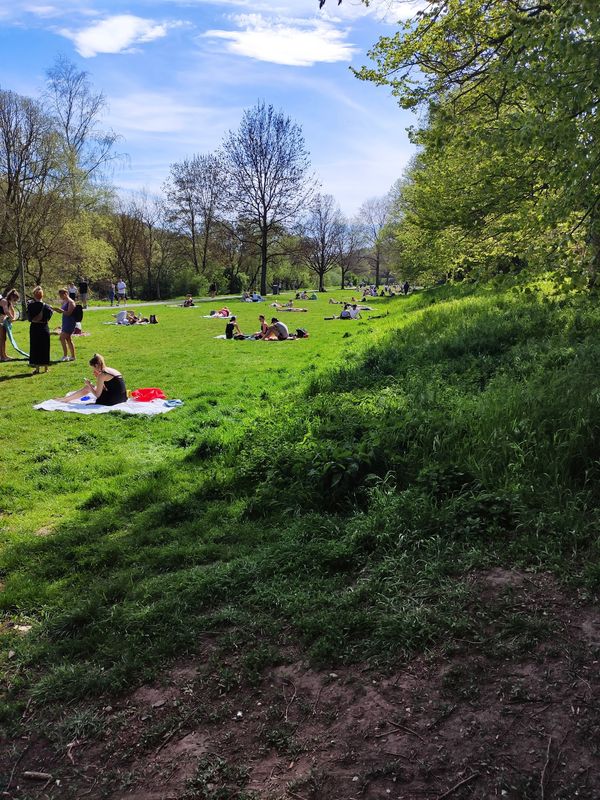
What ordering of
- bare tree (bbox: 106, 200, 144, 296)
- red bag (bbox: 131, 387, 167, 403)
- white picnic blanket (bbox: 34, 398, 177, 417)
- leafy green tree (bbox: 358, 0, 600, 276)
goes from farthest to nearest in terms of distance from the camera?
bare tree (bbox: 106, 200, 144, 296) → red bag (bbox: 131, 387, 167, 403) → white picnic blanket (bbox: 34, 398, 177, 417) → leafy green tree (bbox: 358, 0, 600, 276)

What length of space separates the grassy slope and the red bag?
1.24 meters

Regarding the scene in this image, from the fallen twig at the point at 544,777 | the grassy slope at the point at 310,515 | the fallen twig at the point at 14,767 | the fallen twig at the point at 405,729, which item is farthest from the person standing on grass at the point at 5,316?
the fallen twig at the point at 544,777

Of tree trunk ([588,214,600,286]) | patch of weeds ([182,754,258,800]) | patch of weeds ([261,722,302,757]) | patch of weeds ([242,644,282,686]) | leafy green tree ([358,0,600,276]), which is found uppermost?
leafy green tree ([358,0,600,276])

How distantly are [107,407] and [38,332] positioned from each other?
4.62 m

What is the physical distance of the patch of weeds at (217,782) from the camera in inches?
93.7

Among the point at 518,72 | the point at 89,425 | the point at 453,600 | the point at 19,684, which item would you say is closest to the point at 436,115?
the point at 518,72

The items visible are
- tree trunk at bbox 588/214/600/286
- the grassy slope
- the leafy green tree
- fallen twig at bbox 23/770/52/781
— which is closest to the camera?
fallen twig at bbox 23/770/52/781

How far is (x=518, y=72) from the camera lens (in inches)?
199

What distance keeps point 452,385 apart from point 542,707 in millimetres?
5430

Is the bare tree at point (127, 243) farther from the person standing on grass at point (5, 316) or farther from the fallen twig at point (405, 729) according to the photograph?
the fallen twig at point (405, 729)

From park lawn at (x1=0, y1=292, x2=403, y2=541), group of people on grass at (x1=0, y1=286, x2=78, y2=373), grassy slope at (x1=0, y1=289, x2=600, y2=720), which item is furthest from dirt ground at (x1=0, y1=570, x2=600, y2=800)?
group of people on grass at (x1=0, y1=286, x2=78, y2=373)

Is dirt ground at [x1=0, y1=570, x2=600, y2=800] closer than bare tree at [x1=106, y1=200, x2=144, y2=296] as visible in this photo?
Yes

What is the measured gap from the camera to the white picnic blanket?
9.34m

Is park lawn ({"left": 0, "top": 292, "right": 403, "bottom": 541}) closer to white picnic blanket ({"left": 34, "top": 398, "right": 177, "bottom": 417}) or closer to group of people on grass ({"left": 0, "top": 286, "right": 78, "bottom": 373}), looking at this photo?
white picnic blanket ({"left": 34, "top": 398, "right": 177, "bottom": 417})
